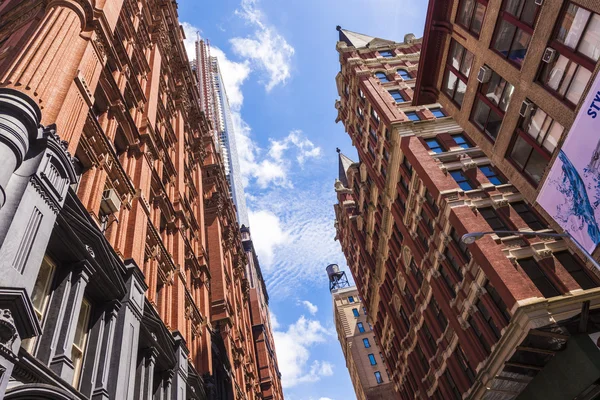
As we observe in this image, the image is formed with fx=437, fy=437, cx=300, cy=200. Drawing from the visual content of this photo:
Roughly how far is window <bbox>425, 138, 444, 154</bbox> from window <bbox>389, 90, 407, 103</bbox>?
299 inches

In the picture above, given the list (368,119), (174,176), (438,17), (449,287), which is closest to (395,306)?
(449,287)

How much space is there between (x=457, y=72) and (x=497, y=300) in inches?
521

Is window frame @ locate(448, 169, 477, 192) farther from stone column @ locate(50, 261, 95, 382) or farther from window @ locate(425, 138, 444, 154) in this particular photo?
stone column @ locate(50, 261, 95, 382)

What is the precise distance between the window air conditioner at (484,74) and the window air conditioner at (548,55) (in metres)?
4.22

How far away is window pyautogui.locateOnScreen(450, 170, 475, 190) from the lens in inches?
1240

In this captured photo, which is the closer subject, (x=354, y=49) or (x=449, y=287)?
(x=449, y=287)

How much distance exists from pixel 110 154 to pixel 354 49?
120ft

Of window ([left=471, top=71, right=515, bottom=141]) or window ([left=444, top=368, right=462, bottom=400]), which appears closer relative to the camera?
window ([left=471, top=71, right=515, bottom=141])

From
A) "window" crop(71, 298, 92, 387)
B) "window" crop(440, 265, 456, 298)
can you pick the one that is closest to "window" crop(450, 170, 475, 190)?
"window" crop(440, 265, 456, 298)

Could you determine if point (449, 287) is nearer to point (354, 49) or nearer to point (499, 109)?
point (499, 109)

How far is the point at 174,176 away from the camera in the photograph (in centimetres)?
3136

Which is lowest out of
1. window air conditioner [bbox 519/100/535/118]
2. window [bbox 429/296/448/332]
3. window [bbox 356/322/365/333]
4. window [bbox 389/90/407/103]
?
window air conditioner [bbox 519/100/535/118]

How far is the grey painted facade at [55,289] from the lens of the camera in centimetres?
934

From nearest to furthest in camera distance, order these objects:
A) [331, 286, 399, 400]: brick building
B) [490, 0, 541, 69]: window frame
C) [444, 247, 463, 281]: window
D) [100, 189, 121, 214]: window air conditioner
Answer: [490, 0, 541, 69]: window frame, [100, 189, 121, 214]: window air conditioner, [444, 247, 463, 281]: window, [331, 286, 399, 400]: brick building
